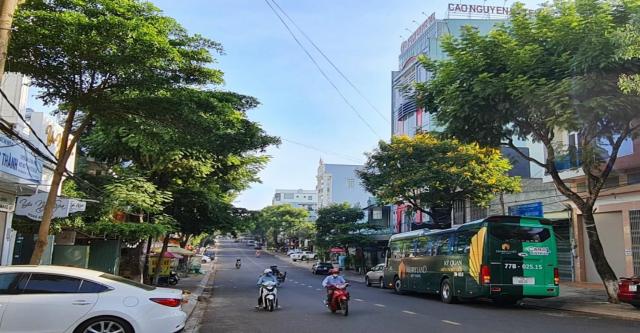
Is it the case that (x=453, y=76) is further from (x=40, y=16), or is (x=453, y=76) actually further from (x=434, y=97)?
(x=40, y=16)

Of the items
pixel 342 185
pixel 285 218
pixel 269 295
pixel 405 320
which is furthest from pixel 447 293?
pixel 342 185

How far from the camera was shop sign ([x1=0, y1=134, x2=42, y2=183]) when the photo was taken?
12.2 meters

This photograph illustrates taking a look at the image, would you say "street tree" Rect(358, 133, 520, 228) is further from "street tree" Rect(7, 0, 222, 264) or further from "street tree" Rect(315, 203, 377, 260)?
"street tree" Rect(7, 0, 222, 264)

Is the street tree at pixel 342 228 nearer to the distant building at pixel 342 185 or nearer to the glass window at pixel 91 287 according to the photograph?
the glass window at pixel 91 287

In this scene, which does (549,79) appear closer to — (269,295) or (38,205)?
(269,295)

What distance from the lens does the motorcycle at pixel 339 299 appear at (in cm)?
1475

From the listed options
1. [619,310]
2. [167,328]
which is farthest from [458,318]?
[167,328]

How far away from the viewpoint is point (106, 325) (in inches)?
321

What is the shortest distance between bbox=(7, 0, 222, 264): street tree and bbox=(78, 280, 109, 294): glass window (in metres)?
2.79

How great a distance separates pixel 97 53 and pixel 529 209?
27089 millimetres

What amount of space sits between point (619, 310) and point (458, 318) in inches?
198

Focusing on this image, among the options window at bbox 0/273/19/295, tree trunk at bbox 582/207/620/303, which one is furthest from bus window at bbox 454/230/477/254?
window at bbox 0/273/19/295

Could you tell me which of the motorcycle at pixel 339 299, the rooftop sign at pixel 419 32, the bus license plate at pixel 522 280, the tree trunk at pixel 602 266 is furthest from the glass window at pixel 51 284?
the rooftop sign at pixel 419 32

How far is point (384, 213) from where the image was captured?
6272 cm
